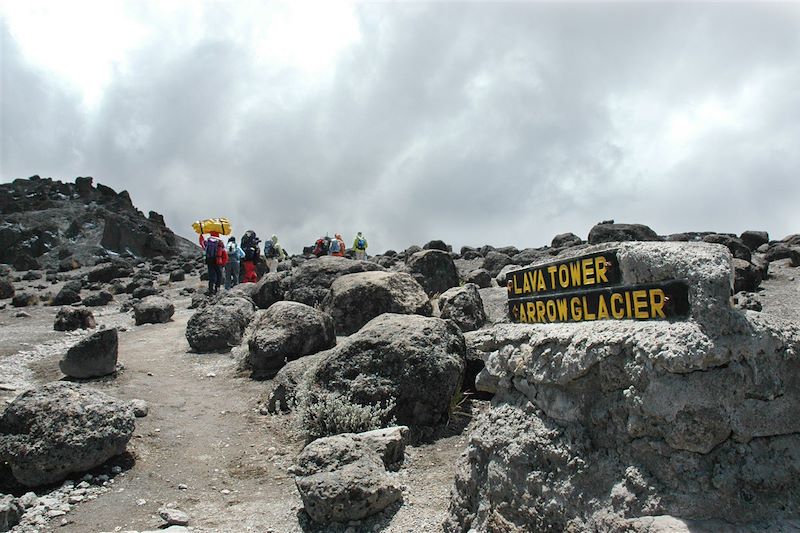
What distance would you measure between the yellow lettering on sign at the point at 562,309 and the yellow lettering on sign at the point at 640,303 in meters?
0.77

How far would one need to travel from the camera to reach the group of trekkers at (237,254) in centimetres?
2208

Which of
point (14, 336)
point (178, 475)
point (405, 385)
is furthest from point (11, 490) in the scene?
point (14, 336)

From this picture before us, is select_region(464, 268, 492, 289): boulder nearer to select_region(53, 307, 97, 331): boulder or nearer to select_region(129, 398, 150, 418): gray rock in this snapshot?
select_region(53, 307, 97, 331): boulder

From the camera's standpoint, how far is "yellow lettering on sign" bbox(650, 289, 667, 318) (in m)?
4.06

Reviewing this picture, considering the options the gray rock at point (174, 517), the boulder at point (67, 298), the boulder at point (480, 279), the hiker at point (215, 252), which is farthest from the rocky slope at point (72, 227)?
the gray rock at point (174, 517)

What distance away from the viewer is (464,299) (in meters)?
12.9

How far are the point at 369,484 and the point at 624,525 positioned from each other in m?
2.87

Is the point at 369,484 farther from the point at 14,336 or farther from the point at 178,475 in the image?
the point at 14,336

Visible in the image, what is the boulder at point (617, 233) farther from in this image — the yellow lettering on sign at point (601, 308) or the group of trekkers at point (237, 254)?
the yellow lettering on sign at point (601, 308)

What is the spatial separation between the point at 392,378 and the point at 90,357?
20.9 feet

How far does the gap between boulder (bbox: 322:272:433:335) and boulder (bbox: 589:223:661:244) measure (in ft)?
40.0

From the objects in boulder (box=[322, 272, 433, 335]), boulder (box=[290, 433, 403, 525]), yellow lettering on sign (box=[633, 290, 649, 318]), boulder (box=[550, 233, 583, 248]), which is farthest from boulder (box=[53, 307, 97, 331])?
boulder (box=[550, 233, 583, 248])

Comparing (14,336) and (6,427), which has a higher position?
(14,336)

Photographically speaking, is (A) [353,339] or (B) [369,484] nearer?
(B) [369,484]
